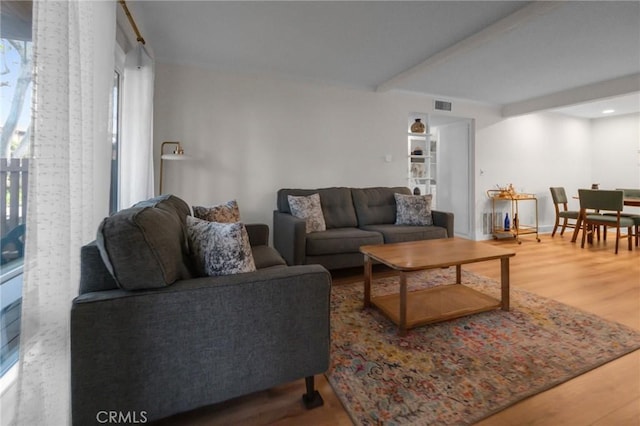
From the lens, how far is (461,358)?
1.68 metres

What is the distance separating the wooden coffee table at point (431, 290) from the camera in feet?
6.39

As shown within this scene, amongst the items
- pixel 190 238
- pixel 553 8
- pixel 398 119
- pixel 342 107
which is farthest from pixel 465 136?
pixel 190 238

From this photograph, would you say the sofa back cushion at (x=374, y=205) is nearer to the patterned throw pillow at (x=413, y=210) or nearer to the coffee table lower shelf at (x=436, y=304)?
the patterned throw pillow at (x=413, y=210)

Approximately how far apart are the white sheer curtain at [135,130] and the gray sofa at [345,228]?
4.53 ft

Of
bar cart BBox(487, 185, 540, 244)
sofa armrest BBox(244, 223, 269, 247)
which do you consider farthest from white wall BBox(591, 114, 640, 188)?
sofa armrest BBox(244, 223, 269, 247)

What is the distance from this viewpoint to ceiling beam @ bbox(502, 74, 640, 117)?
12.2 ft

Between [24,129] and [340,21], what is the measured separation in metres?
2.38

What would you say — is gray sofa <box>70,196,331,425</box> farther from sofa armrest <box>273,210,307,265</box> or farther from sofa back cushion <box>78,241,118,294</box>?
sofa armrest <box>273,210,307,265</box>

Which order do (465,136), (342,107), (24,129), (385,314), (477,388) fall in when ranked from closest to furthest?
(24,129)
(477,388)
(385,314)
(342,107)
(465,136)

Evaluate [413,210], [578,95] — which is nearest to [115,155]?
[413,210]

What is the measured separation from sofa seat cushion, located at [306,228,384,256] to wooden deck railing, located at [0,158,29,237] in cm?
218

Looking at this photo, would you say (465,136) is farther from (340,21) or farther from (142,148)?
(142,148)

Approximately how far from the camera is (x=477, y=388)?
1428mm

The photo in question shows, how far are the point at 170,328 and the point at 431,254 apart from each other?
1814 millimetres
